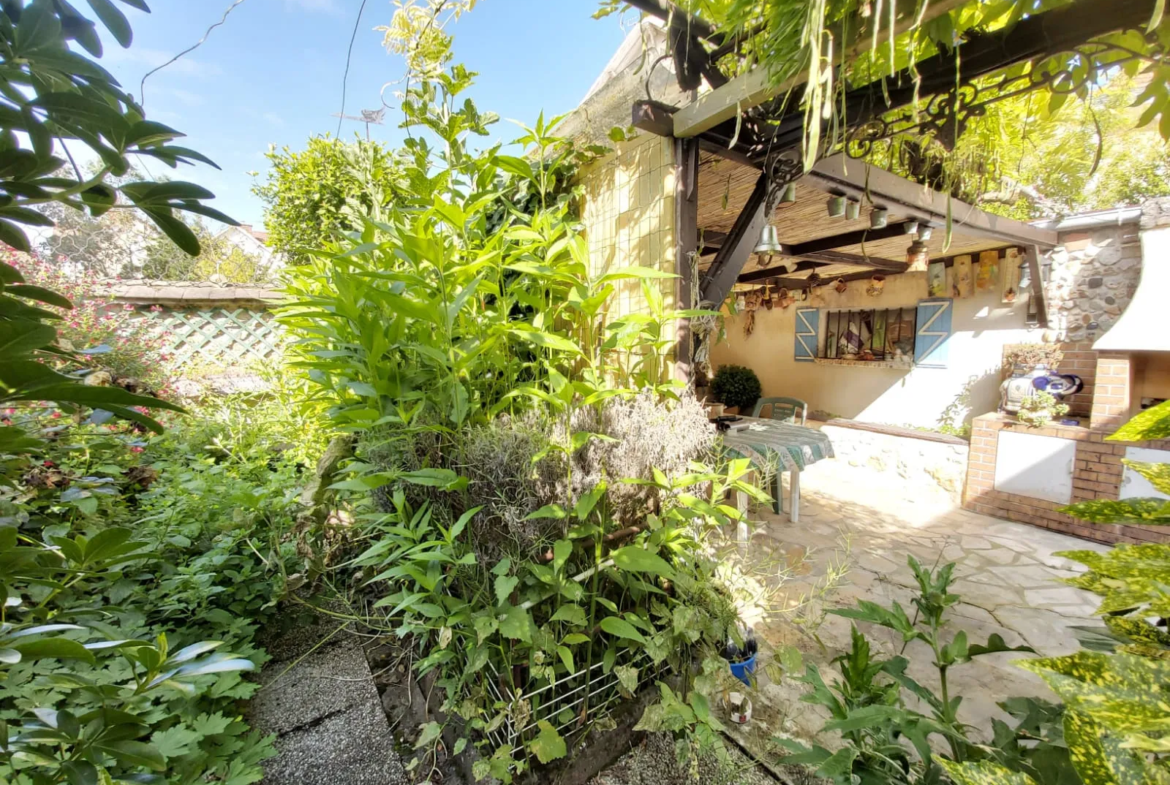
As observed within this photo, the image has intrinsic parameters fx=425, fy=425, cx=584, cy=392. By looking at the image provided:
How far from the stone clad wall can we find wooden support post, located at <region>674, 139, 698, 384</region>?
4687 mm

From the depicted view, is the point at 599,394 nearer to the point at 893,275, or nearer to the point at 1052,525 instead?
the point at 1052,525

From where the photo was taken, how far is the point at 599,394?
3.75ft

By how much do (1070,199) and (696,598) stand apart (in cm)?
991

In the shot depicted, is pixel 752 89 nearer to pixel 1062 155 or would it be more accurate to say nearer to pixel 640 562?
pixel 640 562

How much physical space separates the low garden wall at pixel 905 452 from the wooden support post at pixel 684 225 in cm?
418

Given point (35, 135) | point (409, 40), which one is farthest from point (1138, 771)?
point (409, 40)

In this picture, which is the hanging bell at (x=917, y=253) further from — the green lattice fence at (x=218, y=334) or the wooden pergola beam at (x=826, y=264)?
the green lattice fence at (x=218, y=334)

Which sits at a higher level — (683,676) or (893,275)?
(893,275)

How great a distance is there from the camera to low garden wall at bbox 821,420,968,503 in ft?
14.0

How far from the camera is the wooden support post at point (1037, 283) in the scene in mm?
3955

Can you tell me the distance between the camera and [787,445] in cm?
321

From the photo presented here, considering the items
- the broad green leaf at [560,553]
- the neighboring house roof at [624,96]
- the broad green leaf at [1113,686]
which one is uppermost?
the neighboring house roof at [624,96]

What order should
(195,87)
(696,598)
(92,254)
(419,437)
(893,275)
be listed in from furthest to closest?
(92,254), (893,275), (195,87), (419,437), (696,598)

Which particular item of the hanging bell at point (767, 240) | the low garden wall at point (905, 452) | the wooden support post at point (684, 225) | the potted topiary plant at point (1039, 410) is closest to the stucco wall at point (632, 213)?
the wooden support post at point (684, 225)
